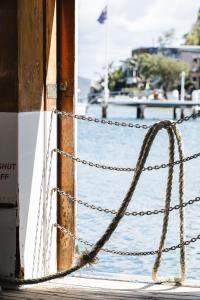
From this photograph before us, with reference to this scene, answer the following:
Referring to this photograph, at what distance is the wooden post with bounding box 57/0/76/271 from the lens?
5.60 metres

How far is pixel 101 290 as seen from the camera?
16.8 ft

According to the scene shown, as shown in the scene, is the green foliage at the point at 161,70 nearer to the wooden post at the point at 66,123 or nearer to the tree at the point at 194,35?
the tree at the point at 194,35

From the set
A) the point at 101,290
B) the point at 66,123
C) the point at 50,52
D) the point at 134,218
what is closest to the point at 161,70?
the point at 134,218

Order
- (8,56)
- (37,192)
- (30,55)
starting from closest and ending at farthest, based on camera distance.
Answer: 1. (8,56)
2. (30,55)
3. (37,192)

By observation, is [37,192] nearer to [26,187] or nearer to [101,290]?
[26,187]

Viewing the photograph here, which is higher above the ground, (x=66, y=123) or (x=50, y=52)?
(x=50, y=52)

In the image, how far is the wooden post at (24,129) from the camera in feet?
16.1

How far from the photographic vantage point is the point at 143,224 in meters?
16.5

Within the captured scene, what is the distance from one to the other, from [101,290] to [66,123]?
1323 mm

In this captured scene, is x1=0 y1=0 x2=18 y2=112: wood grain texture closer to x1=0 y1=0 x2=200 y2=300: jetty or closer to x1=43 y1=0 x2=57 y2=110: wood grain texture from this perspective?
x1=0 y1=0 x2=200 y2=300: jetty

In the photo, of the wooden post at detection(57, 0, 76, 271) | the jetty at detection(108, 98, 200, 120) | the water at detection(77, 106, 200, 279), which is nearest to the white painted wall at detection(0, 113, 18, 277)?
the wooden post at detection(57, 0, 76, 271)

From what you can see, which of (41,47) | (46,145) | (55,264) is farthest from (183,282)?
(41,47)

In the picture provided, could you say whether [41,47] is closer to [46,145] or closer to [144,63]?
[46,145]

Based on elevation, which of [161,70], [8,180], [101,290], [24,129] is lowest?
[101,290]
